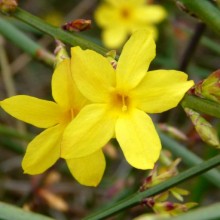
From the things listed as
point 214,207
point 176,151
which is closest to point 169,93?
point 214,207

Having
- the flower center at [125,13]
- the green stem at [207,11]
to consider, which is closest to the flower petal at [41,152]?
the green stem at [207,11]

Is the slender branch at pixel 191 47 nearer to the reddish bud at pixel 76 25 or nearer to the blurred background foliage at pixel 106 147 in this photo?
the blurred background foliage at pixel 106 147

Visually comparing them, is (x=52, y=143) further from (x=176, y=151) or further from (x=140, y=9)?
(x=140, y=9)

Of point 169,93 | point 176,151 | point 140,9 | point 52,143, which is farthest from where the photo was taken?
point 140,9

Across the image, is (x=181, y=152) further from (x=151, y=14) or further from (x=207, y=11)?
(x=151, y=14)

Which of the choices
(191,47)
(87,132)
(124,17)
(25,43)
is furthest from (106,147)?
(124,17)
